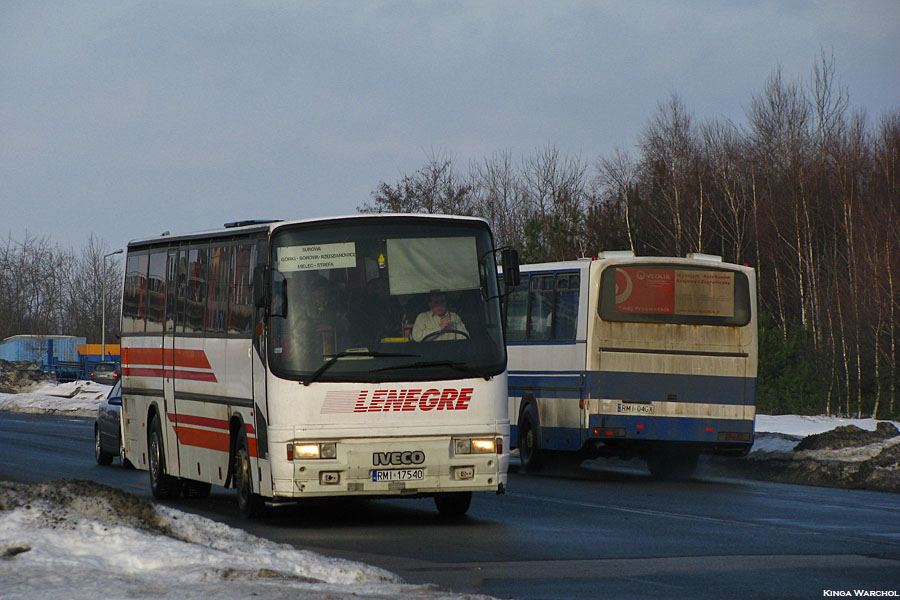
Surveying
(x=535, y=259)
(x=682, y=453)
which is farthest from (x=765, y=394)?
(x=682, y=453)

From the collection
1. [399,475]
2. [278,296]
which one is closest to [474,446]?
[399,475]

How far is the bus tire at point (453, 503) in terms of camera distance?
1495 centimetres

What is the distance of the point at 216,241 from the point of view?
52.2 ft

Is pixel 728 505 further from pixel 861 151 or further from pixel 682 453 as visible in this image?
pixel 861 151

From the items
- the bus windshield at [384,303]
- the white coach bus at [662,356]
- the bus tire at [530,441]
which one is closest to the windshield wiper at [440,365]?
the bus windshield at [384,303]

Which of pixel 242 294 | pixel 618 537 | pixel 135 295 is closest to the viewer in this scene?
pixel 618 537

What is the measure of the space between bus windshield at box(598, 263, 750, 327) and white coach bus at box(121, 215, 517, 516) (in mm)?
7004

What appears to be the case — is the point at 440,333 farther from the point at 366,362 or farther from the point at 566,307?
the point at 566,307

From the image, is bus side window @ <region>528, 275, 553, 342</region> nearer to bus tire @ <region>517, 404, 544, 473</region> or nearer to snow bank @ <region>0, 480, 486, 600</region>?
bus tire @ <region>517, 404, 544, 473</region>

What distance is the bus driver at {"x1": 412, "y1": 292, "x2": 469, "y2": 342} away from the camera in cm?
1386

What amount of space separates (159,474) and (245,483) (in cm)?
340

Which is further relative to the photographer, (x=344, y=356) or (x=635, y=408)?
(x=635, y=408)

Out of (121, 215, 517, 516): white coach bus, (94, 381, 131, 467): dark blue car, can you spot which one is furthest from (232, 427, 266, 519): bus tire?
(94, 381, 131, 467): dark blue car

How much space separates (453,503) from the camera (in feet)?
49.4
